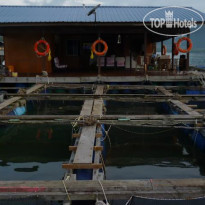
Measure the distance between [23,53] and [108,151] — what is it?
420 inches

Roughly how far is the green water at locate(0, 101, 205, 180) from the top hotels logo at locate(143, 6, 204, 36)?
6.85 metres

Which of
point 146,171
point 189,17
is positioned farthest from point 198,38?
point 146,171

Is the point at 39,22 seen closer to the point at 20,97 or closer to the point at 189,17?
the point at 20,97

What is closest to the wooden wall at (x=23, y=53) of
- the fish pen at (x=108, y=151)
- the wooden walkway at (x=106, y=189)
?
the fish pen at (x=108, y=151)

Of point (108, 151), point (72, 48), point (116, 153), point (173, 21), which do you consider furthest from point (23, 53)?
point (116, 153)

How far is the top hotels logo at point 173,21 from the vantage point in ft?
46.9

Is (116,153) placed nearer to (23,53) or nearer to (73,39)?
(23,53)

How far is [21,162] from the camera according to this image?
24.1ft

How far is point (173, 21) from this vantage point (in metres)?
14.3

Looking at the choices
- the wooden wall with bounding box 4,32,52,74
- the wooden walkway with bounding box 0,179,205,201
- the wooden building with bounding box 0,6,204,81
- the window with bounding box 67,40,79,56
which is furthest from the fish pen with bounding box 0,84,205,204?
the window with bounding box 67,40,79,56

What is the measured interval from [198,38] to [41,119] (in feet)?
621

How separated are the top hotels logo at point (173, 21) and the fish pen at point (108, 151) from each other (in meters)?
3.95

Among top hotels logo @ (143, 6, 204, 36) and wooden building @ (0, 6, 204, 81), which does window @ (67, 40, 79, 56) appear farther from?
top hotels logo @ (143, 6, 204, 36)

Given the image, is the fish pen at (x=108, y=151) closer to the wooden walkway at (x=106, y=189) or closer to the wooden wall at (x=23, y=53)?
the wooden walkway at (x=106, y=189)
